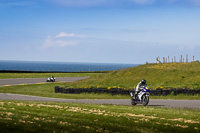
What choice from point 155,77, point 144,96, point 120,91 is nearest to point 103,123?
point 144,96

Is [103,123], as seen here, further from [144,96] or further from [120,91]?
[120,91]

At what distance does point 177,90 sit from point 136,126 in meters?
16.8

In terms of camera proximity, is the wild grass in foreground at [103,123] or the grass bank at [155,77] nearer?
the wild grass in foreground at [103,123]

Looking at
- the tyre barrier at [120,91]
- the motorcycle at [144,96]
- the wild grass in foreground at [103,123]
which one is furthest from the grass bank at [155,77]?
the wild grass in foreground at [103,123]

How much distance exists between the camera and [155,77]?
3491cm

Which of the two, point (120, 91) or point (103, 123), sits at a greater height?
point (120, 91)

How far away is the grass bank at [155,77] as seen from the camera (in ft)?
105

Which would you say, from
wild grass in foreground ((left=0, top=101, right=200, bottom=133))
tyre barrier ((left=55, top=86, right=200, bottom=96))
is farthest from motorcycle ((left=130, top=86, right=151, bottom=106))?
tyre barrier ((left=55, top=86, right=200, bottom=96))

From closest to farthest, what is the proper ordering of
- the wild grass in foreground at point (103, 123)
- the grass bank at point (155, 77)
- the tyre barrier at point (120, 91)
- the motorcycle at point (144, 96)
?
the wild grass in foreground at point (103, 123) < the motorcycle at point (144, 96) < the tyre barrier at point (120, 91) < the grass bank at point (155, 77)

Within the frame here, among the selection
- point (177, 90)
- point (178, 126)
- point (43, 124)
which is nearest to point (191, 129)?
point (178, 126)

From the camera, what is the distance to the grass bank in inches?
1265

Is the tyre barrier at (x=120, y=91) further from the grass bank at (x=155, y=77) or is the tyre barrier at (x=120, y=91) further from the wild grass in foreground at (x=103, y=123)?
the wild grass in foreground at (x=103, y=123)

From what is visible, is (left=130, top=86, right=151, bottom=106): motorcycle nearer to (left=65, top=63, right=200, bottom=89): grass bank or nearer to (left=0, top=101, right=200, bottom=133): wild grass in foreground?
(left=0, top=101, right=200, bottom=133): wild grass in foreground

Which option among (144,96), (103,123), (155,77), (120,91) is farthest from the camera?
(155,77)
